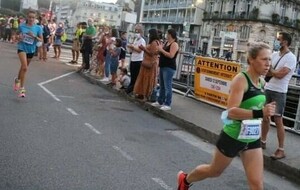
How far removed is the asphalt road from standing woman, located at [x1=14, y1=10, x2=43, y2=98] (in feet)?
1.29

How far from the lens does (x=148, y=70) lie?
12078 mm

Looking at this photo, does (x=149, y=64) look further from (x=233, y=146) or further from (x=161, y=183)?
(x=233, y=146)

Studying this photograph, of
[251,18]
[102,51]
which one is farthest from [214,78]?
[251,18]

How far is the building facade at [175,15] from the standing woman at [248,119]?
76797 mm

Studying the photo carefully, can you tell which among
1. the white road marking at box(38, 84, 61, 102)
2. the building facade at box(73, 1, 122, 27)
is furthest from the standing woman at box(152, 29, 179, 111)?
the building facade at box(73, 1, 122, 27)

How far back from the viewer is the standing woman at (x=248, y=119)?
4.39 meters

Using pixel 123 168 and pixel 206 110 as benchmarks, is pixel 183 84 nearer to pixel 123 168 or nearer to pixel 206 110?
pixel 206 110

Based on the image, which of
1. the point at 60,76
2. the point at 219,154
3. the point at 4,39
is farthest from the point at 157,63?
the point at 4,39

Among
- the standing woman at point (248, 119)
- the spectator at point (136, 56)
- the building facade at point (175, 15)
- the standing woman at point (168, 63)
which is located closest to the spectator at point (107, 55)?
the spectator at point (136, 56)

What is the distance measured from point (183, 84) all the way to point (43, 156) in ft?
31.1

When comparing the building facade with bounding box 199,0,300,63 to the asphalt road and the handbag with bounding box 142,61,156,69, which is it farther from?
the asphalt road

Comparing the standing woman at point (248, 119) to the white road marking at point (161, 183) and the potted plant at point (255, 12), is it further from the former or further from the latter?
the potted plant at point (255, 12)

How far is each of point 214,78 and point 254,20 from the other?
68.1 metres

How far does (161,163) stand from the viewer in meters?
6.79
